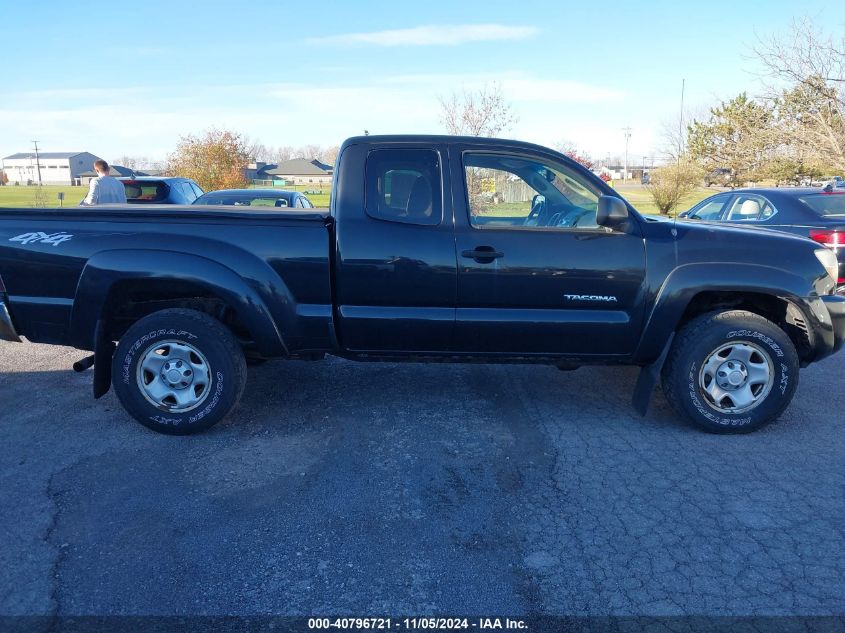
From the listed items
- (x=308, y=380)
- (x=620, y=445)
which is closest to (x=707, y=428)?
(x=620, y=445)

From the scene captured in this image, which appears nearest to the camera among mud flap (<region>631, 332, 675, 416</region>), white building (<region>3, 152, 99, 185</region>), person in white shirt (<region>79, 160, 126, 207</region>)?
mud flap (<region>631, 332, 675, 416</region>)

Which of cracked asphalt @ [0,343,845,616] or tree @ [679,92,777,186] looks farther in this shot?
tree @ [679,92,777,186]

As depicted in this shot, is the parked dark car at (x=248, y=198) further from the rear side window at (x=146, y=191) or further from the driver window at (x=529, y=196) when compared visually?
the driver window at (x=529, y=196)

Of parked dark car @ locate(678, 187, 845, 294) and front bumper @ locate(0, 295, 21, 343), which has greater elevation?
parked dark car @ locate(678, 187, 845, 294)

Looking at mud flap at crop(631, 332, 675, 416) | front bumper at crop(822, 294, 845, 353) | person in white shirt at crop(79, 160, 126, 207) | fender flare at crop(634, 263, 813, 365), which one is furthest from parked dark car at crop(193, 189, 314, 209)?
front bumper at crop(822, 294, 845, 353)

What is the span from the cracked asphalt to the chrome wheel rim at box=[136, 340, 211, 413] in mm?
265

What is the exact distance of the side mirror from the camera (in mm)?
4215

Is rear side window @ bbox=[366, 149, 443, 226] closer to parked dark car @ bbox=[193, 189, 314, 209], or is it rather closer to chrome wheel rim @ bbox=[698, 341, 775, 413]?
chrome wheel rim @ bbox=[698, 341, 775, 413]

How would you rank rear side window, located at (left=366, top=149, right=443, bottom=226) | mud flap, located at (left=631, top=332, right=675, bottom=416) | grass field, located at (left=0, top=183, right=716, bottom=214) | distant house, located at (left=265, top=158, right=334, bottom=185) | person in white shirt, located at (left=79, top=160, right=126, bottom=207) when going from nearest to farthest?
rear side window, located at (left=366, top=149, right=443, bottom=226), mud flap, located at (left=631, top=332, right=675, bottom=416), person in white shirt, located at (left=79, top=160, right=126, bottom=207), grass field, located at (left=0, top=183, right=716, bottom=214), distant house, located at (left=265, top=158, right=334, bottom=185)

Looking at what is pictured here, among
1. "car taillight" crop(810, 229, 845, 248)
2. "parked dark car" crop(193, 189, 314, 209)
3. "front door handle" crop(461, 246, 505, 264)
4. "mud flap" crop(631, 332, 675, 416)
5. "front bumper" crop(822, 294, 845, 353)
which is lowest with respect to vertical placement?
"mud flap" crop(631, 332, 675, 416)

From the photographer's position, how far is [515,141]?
4.59 m

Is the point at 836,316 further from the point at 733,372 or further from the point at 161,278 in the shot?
the point at 161,278

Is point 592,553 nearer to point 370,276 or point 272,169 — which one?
point 370,276

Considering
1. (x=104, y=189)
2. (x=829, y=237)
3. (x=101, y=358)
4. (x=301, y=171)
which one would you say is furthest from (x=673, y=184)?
(x=301, y=171)
